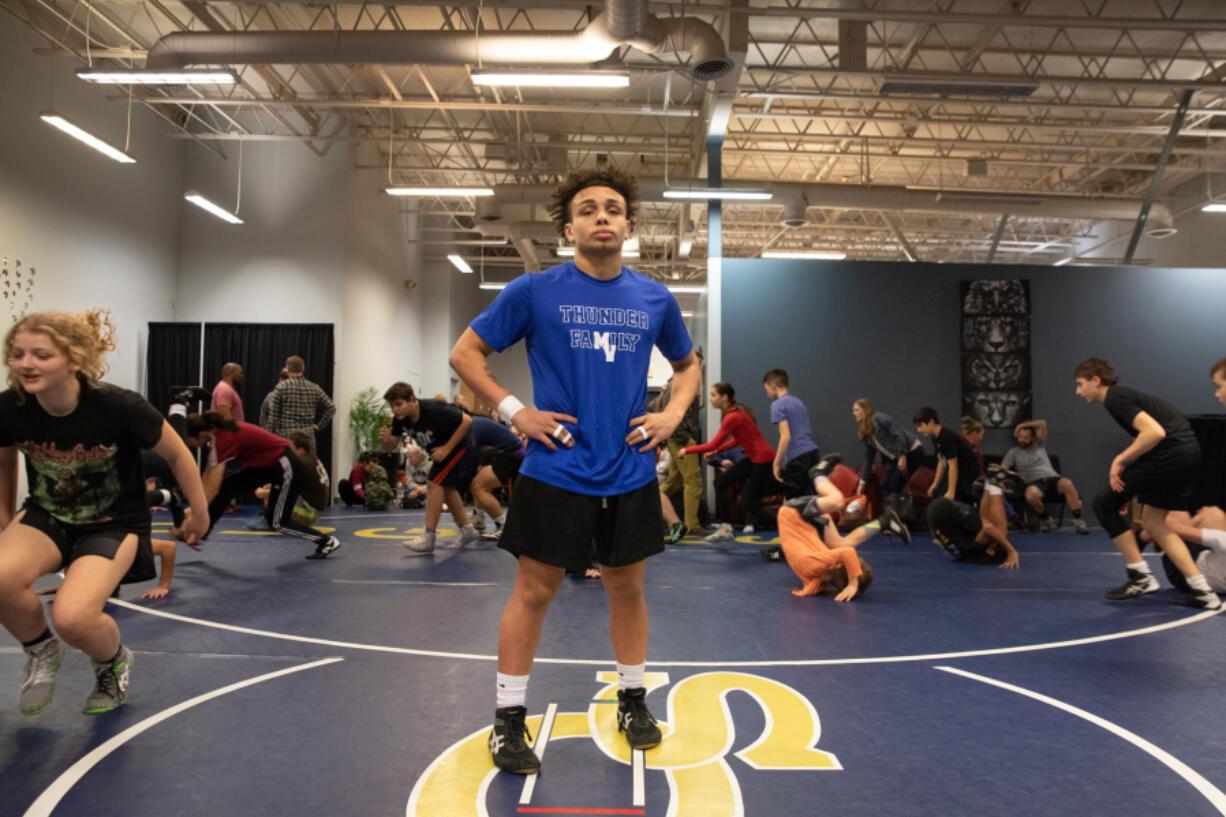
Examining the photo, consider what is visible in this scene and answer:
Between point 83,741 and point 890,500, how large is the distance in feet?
26.1

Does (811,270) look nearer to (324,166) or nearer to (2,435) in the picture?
(324,166)

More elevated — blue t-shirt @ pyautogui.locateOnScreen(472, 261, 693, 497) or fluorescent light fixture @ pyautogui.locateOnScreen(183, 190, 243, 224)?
fluorescent light fixture @ pyautogui.locateOnScreen(183, 190, 243, 224)

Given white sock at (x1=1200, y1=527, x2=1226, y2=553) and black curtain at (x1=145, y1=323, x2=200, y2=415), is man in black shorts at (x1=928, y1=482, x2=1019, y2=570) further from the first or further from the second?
black curtain at (x1=145, y1=323, x2=200, y2=415)

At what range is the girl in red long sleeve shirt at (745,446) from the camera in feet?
22.9

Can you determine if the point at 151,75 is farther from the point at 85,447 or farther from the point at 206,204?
the point at 85,447

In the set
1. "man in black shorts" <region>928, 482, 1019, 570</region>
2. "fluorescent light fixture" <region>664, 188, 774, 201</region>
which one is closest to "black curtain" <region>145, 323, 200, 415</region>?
"fluorescent light fixture" <region>664, 188, 774, 201</region>

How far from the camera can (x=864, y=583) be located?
15.6ft

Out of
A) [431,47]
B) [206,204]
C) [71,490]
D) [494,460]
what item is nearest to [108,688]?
[71,490]

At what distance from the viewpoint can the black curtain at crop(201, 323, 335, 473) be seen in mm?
11758

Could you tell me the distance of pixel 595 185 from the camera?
7.50 feet

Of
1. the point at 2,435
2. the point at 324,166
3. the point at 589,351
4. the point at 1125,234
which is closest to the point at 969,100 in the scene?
the point at 1125,234

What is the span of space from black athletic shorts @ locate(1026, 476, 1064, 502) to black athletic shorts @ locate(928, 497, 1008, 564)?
2905 millimetres

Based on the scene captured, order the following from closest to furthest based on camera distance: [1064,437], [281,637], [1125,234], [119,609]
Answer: [281,637] → [119,609] → [1064,437] → [1125,234]

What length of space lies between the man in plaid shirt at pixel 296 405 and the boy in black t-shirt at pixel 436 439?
9.58 ft
